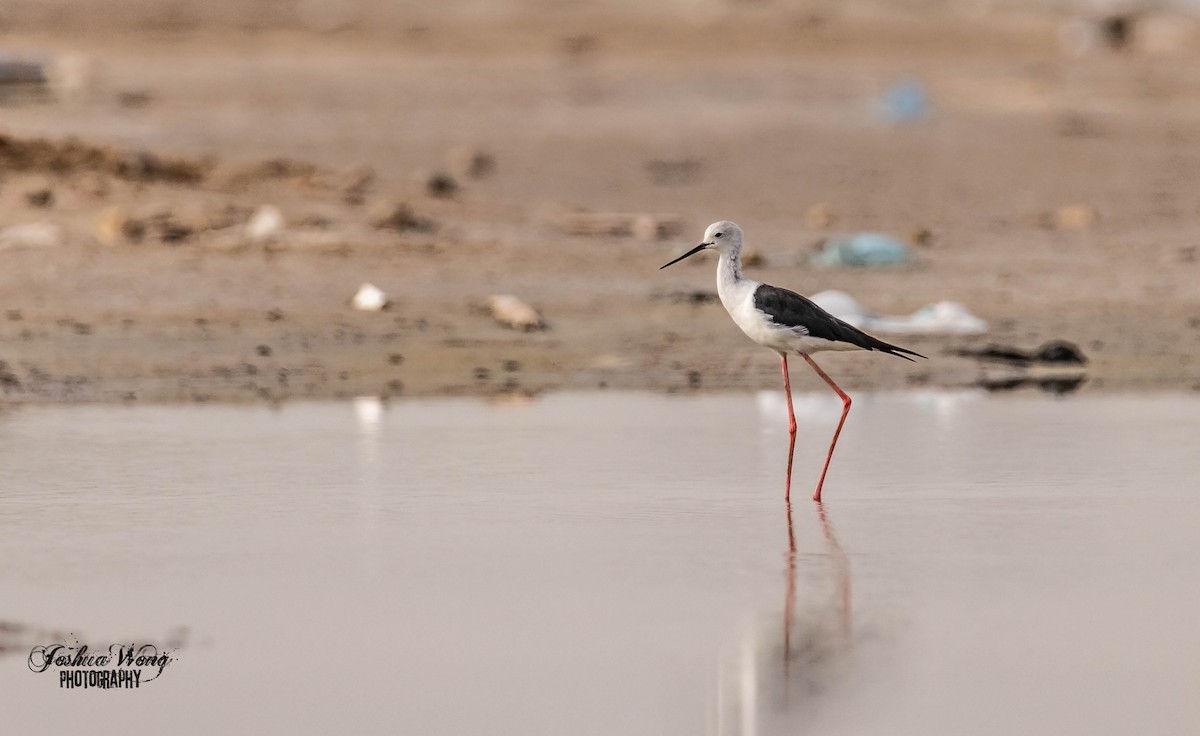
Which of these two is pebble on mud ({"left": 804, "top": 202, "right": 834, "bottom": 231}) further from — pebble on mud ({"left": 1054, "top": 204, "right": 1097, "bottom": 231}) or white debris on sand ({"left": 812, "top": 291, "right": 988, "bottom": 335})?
white debris on sand ({"left": 812, "top": 291, "right": 988, "bottom": 335})

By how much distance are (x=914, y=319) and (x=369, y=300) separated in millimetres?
3613

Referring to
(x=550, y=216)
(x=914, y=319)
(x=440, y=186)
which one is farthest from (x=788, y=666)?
(x=440, y=186)

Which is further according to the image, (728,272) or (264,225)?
(264,225)

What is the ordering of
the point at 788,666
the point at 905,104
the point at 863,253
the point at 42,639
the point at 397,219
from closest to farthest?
the point at 788,666, the point at 42,639, the point at 863,253, the point at 397,219, the point at 905,104

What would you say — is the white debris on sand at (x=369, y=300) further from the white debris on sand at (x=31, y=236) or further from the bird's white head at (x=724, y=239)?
the bird's white head at (x=724, y=239)

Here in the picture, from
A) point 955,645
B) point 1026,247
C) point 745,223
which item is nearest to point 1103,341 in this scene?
point 1026,247

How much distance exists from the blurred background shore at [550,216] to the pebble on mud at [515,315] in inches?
0.7

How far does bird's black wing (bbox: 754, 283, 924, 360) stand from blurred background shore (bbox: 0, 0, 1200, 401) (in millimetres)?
3365

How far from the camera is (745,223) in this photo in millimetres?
19250

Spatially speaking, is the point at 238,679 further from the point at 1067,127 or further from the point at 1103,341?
the point at 1067,127

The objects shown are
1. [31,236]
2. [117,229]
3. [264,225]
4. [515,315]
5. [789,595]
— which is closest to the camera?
[789,595]

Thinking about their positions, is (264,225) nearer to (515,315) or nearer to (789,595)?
(515,315)

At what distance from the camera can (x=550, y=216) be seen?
731 inches

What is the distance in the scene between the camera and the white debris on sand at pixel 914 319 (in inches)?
521
